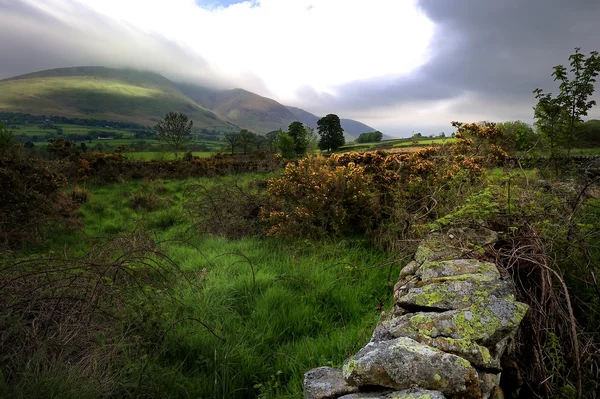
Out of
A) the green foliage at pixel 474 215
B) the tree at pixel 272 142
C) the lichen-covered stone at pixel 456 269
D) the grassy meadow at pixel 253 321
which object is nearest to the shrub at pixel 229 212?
the grassy meadow at pixel 253 321

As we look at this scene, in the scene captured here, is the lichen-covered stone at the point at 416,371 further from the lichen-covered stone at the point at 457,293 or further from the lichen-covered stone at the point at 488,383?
the lichen-covered stone at the point at 457,293

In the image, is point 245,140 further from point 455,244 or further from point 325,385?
point 325,385

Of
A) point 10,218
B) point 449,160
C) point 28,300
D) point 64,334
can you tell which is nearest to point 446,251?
point 64,334

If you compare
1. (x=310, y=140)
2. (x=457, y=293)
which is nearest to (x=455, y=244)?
(x=457, y=293)

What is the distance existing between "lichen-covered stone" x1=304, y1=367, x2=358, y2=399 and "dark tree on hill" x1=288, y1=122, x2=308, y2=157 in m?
55.0

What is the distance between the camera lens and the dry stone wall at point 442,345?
5.06 feet

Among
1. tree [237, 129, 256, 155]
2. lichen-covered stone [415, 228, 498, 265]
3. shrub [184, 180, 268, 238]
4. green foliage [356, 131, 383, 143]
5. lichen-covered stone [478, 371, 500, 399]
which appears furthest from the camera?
green foliage [356, 131, 383, 143]

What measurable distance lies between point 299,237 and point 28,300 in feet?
15.5

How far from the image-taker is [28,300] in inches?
109

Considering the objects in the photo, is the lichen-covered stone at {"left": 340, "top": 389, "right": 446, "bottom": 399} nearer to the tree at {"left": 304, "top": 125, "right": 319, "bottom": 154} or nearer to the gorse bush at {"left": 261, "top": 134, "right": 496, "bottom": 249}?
the gorse bush at {"left": 261, "top": 134, "right": 496, "bottom": 249}

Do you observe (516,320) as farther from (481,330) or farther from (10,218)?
(10,218)

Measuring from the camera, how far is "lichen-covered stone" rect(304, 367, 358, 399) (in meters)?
1.72

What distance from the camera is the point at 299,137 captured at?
6256 cm

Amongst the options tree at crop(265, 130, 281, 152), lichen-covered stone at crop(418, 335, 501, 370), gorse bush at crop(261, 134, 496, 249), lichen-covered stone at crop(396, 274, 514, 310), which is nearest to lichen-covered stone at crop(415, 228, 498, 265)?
lichen-covered stone at crop(396, 274, 514, 310)
